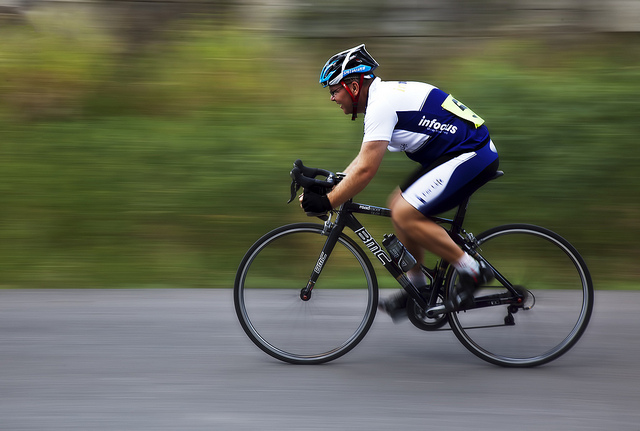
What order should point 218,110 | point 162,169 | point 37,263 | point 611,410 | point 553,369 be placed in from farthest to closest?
point 218,110
point 162,169
point 37,263
point 553,369
point 611,410

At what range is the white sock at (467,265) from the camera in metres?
4.31

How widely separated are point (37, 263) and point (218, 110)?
2780 millimetres

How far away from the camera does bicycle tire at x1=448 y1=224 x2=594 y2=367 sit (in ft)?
14.4

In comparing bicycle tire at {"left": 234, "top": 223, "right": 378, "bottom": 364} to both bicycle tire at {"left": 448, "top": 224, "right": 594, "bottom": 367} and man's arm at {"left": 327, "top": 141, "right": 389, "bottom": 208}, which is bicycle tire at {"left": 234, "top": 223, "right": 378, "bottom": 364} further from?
bicycle tire at {"left": 448, "top": 224, "right": 594, "bottom": 367}

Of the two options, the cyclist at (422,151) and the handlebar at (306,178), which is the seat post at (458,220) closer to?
the cyclist at (422,151)

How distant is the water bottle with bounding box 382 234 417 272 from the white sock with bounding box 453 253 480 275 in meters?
0.28

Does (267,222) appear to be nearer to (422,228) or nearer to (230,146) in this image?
(230,146)

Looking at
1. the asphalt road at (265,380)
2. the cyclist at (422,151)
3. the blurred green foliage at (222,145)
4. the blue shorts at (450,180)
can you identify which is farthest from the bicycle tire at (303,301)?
the blurred green foliage at (222,145)

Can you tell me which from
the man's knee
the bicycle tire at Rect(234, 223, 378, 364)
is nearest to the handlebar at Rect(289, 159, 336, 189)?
the bicycle tire at Rect(234, 223, 378, 364)

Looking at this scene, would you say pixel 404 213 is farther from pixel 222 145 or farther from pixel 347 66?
pixel 222 145

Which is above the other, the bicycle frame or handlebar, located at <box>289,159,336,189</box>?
handlebar, located at <box>289,159,336,189</box>

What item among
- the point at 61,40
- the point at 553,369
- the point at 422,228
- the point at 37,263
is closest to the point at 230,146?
the point at 37,263

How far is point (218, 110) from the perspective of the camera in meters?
8.52

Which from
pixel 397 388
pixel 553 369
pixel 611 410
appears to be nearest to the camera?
pixel 611 410
